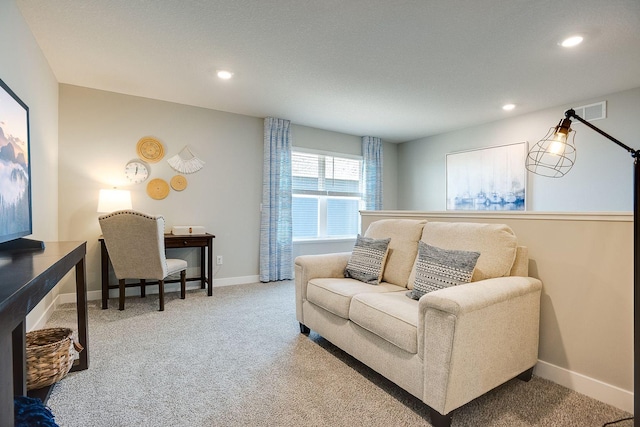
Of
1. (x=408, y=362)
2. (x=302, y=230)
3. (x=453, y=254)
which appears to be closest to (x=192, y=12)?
(x=453, y=254)

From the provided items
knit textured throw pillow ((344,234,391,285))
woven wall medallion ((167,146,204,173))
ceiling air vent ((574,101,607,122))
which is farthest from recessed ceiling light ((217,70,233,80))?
ceiling air vent ((574,101,607,122))

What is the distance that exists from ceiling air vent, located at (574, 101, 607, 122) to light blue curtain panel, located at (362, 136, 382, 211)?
2799mm

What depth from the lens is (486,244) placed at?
1.96 metres

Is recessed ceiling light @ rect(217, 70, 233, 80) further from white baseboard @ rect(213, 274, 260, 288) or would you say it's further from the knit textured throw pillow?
white baseboard @ rect(213, 274, 260, 288)

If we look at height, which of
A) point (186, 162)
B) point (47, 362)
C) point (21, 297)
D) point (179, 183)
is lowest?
point (47, 362)

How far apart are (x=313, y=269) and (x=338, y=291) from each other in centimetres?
41

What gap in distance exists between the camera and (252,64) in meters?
2.84

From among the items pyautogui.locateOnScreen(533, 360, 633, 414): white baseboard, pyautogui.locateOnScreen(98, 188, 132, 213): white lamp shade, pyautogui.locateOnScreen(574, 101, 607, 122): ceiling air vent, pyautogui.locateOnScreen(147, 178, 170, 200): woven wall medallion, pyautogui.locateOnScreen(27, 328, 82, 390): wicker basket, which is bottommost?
pyautogui.locateOnScreen(533, 360, 633, 414): white baseboard

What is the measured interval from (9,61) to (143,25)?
83 cm

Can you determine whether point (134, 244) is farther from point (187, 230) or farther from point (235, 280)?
point (235, 280)

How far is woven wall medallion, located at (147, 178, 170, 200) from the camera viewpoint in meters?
3.75

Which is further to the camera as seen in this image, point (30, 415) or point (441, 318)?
point (441, 318)

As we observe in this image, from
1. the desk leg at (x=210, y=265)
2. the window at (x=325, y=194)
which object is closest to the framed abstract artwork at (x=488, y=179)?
the window at (x=325, y=194)

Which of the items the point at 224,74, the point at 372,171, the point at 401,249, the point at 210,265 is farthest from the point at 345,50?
the point at 372,171
